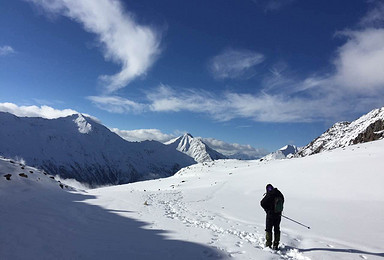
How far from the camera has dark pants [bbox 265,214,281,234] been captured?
10.6 metres

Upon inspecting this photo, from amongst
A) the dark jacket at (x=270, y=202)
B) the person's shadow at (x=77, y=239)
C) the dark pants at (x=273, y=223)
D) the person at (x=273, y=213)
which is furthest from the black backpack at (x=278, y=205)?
the person's shadow at (x=77, y=239)

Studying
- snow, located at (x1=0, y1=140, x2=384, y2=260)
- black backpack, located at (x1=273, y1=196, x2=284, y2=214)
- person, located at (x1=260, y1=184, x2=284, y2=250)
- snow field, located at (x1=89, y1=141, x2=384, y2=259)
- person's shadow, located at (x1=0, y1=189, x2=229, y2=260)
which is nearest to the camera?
person's shadow, located at (x1=0, y1=189, x2=229, y2=260)

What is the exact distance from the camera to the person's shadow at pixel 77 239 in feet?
25.4

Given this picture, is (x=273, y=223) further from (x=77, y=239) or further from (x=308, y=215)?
(x=308, y=215)

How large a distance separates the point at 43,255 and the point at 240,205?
57.8 ft

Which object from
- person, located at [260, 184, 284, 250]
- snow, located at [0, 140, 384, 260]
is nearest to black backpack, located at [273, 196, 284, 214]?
person, located at [260, 184, 284, 250]

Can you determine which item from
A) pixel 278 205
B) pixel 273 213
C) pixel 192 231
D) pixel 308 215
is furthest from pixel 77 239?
pixel 308 215

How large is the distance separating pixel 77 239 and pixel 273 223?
810cm

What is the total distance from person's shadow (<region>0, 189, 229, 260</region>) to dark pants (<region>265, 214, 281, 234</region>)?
275cm

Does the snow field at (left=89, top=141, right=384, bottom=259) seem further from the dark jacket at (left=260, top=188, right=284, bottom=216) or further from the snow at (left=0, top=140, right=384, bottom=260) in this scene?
the dark jacket at (left=260, top=188, right=284, bottom=216)

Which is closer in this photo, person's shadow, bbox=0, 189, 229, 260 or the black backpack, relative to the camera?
person's shadow, bbox=0, 189, 229, 260

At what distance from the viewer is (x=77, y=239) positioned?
30.6 ft

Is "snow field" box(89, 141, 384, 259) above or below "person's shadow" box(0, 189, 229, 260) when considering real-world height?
above

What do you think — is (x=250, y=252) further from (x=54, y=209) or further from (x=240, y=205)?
(x=240, y=205)
